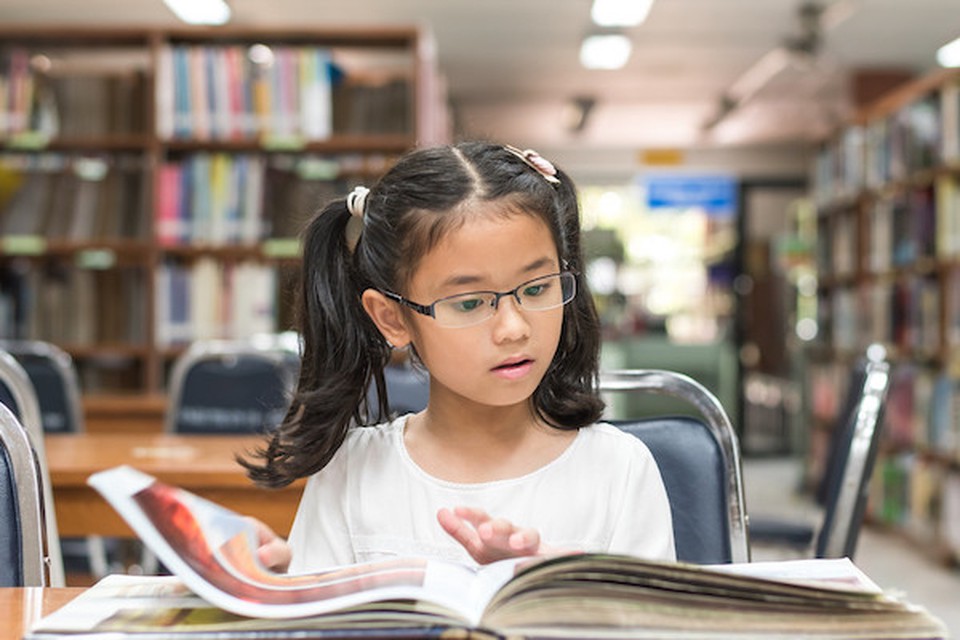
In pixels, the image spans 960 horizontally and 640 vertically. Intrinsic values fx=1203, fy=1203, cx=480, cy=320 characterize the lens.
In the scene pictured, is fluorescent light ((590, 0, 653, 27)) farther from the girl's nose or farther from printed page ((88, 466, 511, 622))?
printed page ((88, 466, 511, 622))

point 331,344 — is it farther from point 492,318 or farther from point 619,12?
point 619,12

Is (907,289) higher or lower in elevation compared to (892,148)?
lower

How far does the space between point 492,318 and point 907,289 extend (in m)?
4.66

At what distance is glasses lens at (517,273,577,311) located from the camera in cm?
117

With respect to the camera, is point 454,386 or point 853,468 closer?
point 454,386

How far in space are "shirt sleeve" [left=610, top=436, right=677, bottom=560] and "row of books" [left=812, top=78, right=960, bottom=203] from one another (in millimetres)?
3899

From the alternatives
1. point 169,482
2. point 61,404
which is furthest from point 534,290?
point 61,404

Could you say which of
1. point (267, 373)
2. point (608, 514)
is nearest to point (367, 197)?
point (608, 514)

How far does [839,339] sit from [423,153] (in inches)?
217

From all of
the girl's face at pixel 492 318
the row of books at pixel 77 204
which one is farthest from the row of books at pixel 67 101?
the girl's face at pixel 492 318

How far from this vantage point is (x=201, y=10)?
6762 mm

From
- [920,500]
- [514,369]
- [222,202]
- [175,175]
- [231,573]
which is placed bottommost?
[920,500]

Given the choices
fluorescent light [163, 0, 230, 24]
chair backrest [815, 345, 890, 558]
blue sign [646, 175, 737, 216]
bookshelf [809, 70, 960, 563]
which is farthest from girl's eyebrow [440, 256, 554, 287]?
blue sign [646, 175, 737, 216]

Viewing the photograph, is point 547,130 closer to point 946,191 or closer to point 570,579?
point 946,191
